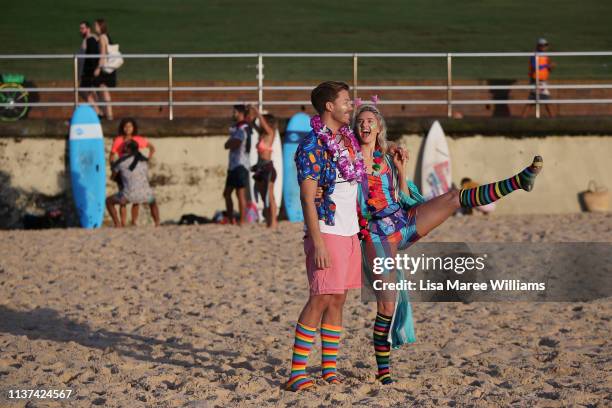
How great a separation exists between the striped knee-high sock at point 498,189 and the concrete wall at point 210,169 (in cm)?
869

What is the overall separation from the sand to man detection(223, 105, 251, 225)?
1.12 meters

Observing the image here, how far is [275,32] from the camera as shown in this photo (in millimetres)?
36125

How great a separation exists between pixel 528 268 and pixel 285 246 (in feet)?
8.49

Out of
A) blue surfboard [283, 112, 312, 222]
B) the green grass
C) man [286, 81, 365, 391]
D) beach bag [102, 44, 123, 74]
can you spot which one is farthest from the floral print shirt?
A: the green grass

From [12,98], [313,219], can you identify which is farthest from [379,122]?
[12,98]

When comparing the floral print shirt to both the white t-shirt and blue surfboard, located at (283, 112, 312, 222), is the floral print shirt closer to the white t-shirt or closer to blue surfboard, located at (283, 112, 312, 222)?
the white t-shirt

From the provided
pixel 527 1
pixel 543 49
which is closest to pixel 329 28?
pixel 527 1

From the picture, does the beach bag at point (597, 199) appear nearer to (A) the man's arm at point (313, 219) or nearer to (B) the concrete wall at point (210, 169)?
(B) the concrete wall at point (210, 169)

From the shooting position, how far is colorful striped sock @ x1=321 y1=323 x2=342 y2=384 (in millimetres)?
6363

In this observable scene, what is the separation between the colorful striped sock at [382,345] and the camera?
21.3 ft

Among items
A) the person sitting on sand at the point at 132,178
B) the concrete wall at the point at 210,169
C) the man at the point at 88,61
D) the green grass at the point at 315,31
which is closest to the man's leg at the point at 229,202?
the person sitting on sand at the point at 132,178

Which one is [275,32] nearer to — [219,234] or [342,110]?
[219,234]

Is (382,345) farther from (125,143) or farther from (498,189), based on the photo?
(125,143)

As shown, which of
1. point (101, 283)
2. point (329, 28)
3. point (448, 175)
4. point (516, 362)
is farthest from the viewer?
point (329, 28)
